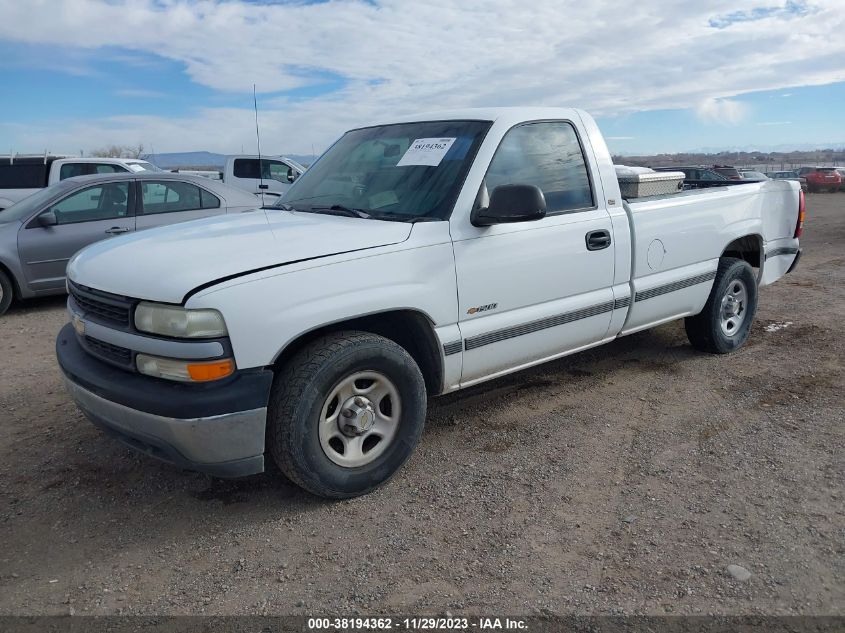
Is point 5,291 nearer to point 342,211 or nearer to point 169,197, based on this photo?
point 169,197

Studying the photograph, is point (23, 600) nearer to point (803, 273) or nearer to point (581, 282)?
point (581, 282)

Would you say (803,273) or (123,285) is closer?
(123,285)

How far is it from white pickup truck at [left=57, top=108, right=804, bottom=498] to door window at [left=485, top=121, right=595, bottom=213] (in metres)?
0.01

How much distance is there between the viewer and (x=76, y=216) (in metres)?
8.12

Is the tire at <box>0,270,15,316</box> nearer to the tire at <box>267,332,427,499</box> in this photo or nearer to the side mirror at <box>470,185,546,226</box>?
the tire at <box>267,332,427,499</box>

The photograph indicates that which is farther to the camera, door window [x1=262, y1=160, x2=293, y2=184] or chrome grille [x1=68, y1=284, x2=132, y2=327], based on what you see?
door window [x1=262, y1=160, x2=293, y2=184]

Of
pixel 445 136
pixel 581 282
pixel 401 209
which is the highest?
pixel 445 136

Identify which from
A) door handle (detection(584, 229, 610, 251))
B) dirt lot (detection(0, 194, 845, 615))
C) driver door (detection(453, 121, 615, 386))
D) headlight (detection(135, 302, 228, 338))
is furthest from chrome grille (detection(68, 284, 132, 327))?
door handle (detection(584, 229, 610, 251))

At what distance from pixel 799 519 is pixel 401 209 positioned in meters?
2.47

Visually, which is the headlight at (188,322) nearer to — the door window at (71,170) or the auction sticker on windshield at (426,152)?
the auction sticker on windshield at (426,152)

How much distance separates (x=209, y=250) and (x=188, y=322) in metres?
0.47

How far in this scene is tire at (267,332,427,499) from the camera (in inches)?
123

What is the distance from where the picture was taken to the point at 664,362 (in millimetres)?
5582

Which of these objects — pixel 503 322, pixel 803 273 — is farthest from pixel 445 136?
pixel 803 273
